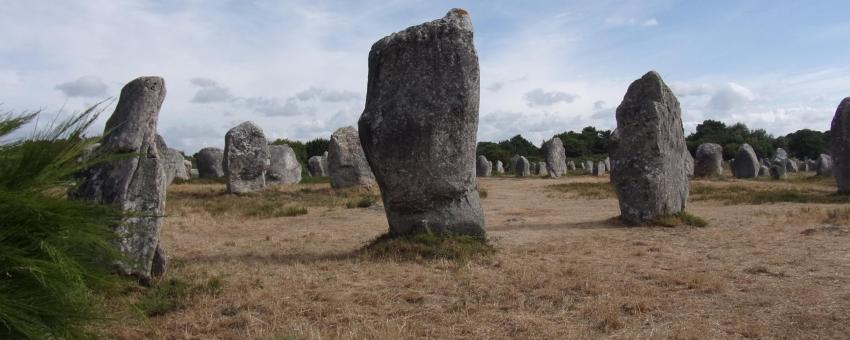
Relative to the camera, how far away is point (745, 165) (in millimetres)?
30016

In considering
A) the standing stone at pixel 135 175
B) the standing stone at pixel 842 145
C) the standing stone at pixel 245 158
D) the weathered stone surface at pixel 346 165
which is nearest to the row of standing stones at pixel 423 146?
the standing stone at pixel 135 175

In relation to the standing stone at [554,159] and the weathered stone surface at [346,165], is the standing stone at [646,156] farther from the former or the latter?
the standing stone at [554,159]

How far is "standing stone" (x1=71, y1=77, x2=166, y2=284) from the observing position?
6.14 metres

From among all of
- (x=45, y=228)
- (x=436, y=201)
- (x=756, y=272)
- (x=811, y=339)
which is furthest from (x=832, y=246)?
(x=45, y=228)

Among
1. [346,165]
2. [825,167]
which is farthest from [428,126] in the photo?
[825,167]

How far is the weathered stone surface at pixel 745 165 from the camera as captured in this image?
98.0ft

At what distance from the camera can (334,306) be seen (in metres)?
5.66

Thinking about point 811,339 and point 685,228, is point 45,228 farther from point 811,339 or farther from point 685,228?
point 685,228

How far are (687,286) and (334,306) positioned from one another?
126 inches

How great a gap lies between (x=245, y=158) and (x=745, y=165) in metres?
22.0

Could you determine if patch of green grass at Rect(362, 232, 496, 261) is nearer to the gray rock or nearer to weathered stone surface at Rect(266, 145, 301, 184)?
weathered stone surface at Rect(266, 145, 301, 184)

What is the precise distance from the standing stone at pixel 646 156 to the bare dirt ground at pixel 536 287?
80 centimetres

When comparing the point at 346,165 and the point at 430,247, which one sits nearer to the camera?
the point at 430,247

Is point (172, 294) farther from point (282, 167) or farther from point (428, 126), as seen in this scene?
point (282, 167)
